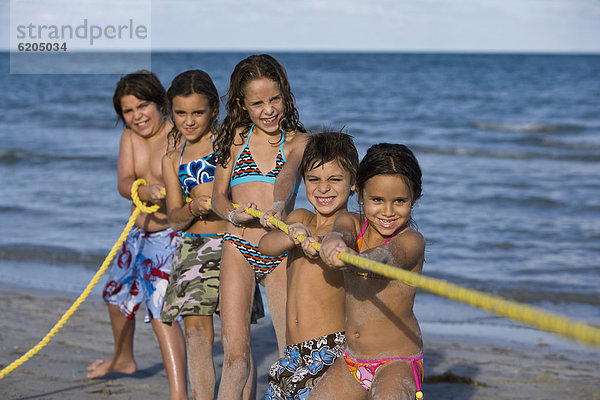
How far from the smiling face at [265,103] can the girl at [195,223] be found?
42 centimetres

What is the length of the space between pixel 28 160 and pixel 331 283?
12.3 m

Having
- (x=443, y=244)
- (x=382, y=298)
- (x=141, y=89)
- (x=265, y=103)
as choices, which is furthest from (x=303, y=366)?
(x=443, y=244)

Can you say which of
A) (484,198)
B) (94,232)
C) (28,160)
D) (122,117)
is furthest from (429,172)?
(122,117)

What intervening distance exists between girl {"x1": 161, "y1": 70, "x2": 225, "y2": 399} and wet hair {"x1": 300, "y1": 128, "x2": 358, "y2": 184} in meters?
0.77

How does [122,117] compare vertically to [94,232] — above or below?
above

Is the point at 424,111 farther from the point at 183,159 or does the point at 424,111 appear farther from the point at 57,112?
the point at 183,159

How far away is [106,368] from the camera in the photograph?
15.3ft

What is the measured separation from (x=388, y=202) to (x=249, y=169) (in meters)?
0.98

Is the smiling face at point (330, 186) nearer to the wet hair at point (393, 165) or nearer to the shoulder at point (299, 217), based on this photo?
the shoulder at point (299, 217)

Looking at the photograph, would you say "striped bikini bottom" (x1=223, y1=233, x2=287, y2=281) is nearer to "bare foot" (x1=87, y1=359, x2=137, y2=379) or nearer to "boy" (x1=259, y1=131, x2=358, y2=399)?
"boy" (x1=259, y1=131, x2=358, y2=399)

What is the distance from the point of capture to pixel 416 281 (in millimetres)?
1913

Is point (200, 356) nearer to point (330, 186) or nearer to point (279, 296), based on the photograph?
point (279, 296)

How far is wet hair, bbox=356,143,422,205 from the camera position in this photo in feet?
9.15

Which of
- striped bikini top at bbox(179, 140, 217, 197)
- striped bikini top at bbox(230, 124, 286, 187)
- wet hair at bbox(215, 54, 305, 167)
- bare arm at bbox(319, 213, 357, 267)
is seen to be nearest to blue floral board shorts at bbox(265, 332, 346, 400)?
bare arm at bbox(319, 213, 357, 267)
